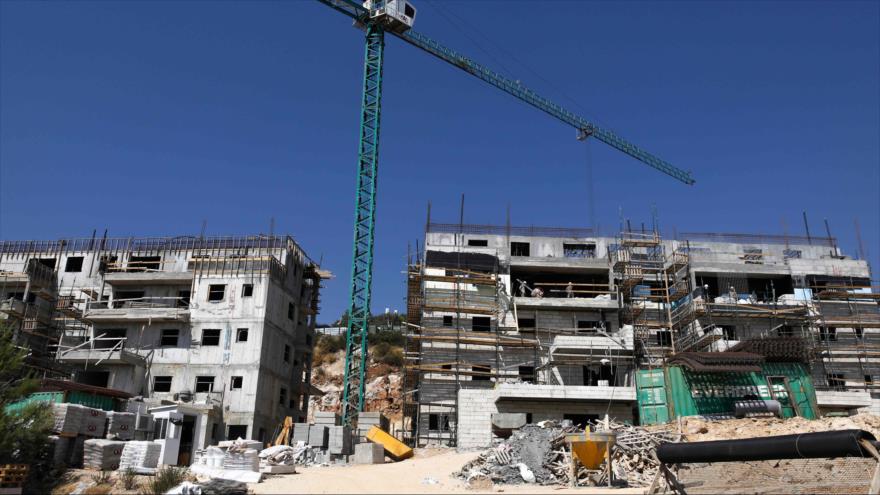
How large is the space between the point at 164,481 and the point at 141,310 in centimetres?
2098

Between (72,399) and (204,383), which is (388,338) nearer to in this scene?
(204,383)

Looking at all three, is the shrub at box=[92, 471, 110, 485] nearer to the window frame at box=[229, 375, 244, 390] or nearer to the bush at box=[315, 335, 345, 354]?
the window frame at box=[229, 375, 244, 390]

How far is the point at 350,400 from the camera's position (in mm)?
45125

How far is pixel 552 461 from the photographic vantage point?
2755cm

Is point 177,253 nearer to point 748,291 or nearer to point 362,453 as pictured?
point 362,453

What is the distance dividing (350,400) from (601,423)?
18522 mm

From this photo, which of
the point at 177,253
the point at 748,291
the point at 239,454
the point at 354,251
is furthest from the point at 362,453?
the point at 748,291

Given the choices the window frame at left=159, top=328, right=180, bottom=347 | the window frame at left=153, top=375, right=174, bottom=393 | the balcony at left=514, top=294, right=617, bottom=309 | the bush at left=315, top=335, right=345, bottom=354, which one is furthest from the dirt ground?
the bush at left=315, top=335, right=345, bottom=354

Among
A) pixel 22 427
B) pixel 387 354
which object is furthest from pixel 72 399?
pixel 387 354

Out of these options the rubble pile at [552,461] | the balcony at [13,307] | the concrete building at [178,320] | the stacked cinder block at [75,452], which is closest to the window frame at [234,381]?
the concrete building at [178,320]

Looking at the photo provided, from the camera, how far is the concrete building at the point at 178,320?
140ft

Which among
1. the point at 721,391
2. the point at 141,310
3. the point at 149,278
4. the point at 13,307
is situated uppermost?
the point at 149,278

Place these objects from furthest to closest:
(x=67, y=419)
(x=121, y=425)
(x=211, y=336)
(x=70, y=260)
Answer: (x=70, y=260), (x=211, y=336), (x=121, y=425), (x=67, y=419)

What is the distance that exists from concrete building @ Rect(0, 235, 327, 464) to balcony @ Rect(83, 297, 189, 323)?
2.6 inches
